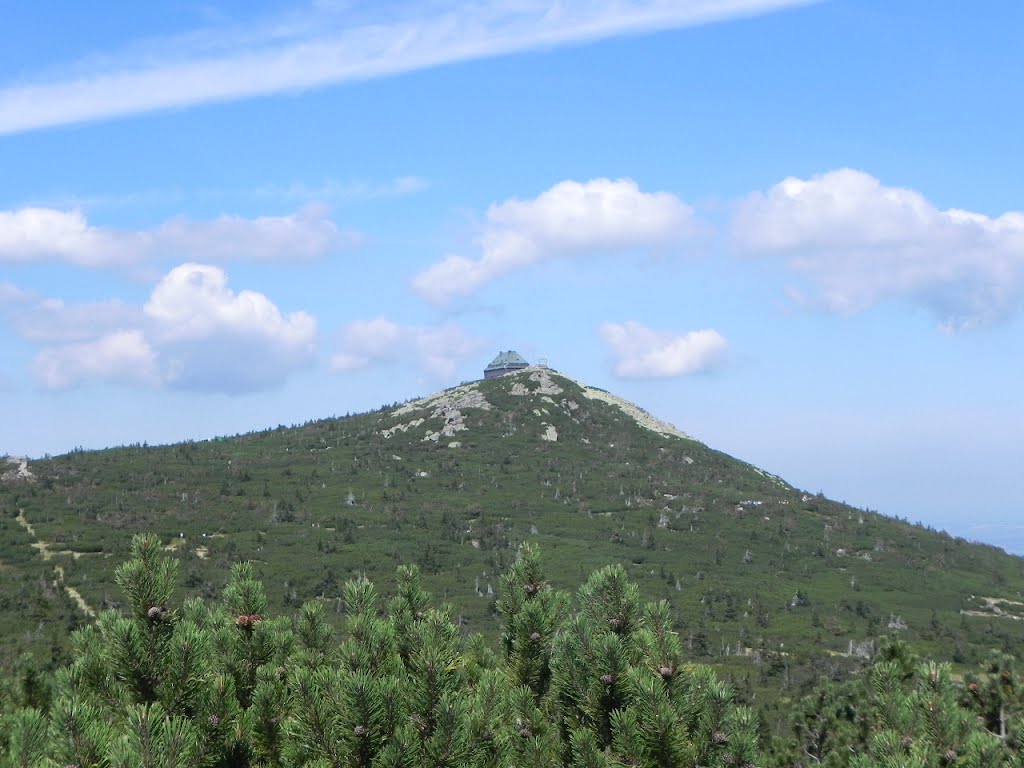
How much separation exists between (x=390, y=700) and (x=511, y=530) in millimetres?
112601

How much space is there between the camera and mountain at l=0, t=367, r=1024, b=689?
86.0 metres

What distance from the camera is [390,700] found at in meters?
6.73

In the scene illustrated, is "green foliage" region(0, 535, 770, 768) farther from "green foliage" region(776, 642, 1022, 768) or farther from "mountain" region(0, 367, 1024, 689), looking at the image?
"mountain" region(0, 367, 1024, 689)

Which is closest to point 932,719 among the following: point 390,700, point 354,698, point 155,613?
point 390,700

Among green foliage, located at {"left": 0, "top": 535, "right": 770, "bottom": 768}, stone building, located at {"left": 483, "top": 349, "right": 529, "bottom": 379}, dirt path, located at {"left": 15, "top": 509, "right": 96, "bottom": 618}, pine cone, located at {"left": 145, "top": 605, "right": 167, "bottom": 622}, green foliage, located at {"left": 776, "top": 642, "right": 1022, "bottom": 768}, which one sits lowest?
dirt path, located at {"left": 15, "top": 509, "right": 96, "bottom": 618}

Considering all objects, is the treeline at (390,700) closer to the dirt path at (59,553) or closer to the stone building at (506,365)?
the dirt path at (59,553)

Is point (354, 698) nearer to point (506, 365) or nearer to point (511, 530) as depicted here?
point (511, 530)

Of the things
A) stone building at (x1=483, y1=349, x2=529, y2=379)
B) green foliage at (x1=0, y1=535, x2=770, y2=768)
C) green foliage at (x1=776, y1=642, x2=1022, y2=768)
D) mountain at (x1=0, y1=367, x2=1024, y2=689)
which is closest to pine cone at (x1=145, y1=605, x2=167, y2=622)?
green foliage at (x1=0, y1=535, x2=770, y2=768)

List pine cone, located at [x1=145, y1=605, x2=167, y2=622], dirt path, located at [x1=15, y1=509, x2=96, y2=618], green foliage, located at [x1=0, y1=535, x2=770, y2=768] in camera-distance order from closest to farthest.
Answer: green foliage, located at [x1=0, y1=535, x2=770, y2=768], pine cone, located at [x1=145, y1=605, x2=167, y2=622], dirt path, located at [x1=15, y1=509, x2=96, y2=618]

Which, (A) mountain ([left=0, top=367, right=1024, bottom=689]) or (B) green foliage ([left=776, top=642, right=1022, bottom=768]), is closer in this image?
(B) green foliage ([left=776, top=642, right=1022, bottom=768])

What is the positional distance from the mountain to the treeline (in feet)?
188

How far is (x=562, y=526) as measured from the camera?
119188 millimetres

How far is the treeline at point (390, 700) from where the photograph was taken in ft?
21.4

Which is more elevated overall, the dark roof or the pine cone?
the dark roof
